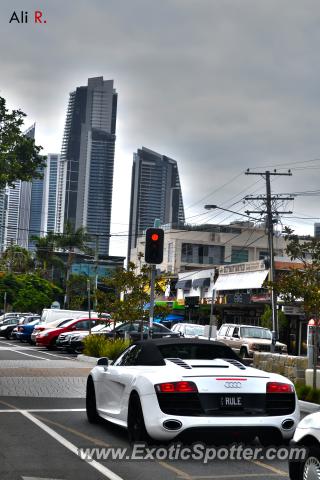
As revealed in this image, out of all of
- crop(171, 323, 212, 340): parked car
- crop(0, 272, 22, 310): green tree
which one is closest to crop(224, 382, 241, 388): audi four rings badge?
crop(171, 323, 212, 340): parked car

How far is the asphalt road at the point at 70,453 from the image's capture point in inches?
357

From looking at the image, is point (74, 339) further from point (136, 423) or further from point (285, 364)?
point (136, 423)

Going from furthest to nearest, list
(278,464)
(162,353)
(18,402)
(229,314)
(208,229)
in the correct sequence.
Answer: (208,229) → (229,314) → (18,402) → (162,353) → (278,464)

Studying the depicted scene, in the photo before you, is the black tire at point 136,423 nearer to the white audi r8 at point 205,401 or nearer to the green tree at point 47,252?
the white audi r8 at point 205,401

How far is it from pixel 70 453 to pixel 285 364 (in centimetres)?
1167

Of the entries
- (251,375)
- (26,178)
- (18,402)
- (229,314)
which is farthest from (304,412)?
(229,314)

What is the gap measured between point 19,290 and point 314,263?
246ft

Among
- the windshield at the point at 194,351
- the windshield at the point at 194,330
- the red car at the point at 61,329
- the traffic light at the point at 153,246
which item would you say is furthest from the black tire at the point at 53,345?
the windshield at the point at 194,351

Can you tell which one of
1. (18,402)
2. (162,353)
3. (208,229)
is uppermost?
(208,229)

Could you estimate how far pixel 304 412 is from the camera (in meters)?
16.9

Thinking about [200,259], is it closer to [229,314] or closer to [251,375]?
[229,314]

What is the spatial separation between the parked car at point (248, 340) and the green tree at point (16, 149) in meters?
14.7

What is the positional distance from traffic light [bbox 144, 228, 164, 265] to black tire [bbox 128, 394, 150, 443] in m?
10.7

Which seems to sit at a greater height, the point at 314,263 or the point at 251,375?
the point at 314,263
